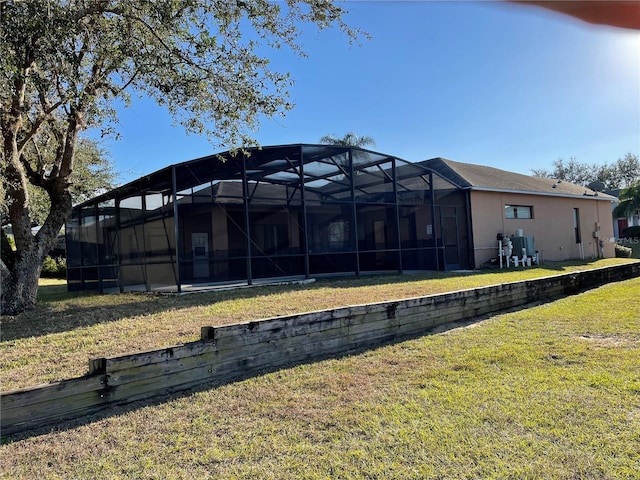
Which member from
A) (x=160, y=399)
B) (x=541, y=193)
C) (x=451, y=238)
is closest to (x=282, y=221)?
(x=451, y=238)

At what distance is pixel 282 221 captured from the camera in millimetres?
13422

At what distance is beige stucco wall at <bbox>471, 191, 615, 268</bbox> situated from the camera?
1611 cm

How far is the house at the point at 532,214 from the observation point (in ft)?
53.0

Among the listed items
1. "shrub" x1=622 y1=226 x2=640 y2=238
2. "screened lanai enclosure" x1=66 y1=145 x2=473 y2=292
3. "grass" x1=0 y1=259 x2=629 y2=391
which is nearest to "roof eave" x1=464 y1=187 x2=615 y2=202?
"screened lanai enclosure" x1=66 y1=145 x2=473 y2=292

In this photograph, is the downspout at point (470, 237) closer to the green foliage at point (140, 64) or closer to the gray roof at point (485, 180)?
the gray roof at point (485, 180)

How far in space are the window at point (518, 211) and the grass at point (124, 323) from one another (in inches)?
386

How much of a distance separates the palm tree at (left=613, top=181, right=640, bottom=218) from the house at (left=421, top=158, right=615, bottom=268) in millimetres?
8276

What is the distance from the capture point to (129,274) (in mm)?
12555

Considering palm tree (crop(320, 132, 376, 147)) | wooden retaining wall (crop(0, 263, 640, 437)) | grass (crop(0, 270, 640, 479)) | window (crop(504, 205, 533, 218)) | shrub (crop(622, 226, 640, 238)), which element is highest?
palm tree (crop(320, 132, 376, 147))

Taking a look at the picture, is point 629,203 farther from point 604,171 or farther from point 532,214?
point 604,171

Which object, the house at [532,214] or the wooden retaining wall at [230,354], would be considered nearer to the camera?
the wooden retaining wall at [230,354]

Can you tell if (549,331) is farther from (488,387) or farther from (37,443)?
(37,443)

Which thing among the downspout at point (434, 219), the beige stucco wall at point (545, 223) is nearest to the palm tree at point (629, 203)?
the beige stucco wall at point (545, 223)

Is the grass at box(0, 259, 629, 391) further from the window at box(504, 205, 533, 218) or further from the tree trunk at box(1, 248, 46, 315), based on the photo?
the window at box(504, 205, 533, 218)
